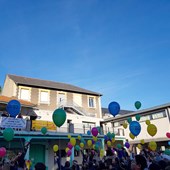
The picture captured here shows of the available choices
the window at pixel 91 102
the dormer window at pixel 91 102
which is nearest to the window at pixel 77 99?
the dormer window at pixel 91 102

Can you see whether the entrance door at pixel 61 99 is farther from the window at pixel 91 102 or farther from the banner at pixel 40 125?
the banner at pixel 40 125

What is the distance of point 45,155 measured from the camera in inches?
669

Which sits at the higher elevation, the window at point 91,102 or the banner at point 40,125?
the window at point 91,102

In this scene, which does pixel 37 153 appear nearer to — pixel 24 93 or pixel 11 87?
pixel 24 93

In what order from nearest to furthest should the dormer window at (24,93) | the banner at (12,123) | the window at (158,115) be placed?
the banner at (12,123)
the window at (158,115)
the dormer window at (24,93)

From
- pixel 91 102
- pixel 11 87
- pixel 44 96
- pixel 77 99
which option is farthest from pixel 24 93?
pixel 91 102

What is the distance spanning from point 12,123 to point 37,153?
4759mm

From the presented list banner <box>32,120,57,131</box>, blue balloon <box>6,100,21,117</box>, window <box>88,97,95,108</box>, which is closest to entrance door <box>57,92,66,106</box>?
window <box>88,97,95,108</box>

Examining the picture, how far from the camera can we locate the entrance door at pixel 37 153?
1642 centimetres

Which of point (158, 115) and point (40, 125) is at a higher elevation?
point (158, 115)

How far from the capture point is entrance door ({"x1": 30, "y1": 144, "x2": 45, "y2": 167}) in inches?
647

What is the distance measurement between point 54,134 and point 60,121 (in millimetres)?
9386

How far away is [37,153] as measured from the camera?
659 inches

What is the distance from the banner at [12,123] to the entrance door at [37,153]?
3392 millimetres
